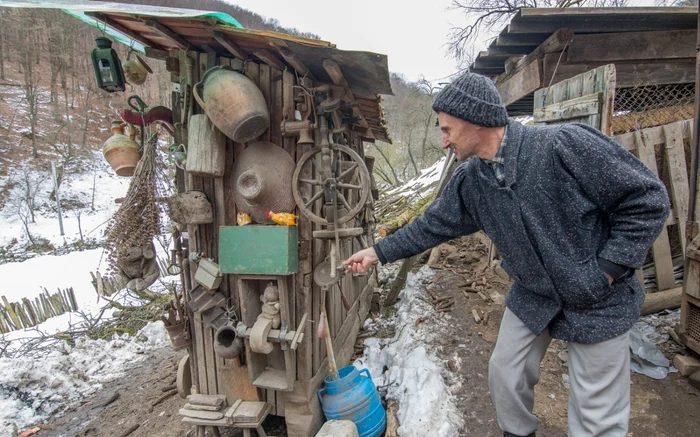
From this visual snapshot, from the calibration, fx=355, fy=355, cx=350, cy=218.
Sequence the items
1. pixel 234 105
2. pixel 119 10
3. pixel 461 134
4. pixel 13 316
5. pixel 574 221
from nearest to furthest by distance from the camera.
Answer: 1. pixel 574 221
2. pixel 461 134
3. pixel 119 10
4. pixel 234 105
5. pixel 13 316

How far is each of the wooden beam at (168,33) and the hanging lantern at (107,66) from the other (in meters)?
0.56

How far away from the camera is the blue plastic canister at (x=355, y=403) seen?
3.18m

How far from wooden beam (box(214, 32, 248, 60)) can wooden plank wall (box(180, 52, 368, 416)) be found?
101 mm

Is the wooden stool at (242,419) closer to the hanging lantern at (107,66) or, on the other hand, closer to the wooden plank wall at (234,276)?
the wooden plank wall at (234,276)

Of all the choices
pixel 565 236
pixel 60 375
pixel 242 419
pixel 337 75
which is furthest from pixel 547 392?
pixel 60 375

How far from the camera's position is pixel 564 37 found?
3.82 metres

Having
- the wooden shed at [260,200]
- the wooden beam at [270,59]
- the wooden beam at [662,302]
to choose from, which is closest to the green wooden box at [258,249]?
the wooden shed at [260,200]

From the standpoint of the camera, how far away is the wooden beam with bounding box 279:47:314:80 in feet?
8.46

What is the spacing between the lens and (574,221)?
1636 mm

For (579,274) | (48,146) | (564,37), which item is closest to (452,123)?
(579,274)

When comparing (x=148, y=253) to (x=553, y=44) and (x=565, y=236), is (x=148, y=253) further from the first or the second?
(x=553, y=44)

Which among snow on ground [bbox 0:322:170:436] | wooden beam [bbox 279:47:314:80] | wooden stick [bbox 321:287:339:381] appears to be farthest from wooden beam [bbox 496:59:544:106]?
snow on ground [bbox 0:322:170:436]

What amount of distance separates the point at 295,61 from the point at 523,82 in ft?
10.8

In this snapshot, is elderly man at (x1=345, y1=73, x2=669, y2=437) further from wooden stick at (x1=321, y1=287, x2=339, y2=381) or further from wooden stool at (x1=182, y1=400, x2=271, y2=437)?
wooden stool at (x1=182, y1=400, x2=271, y2=437)
